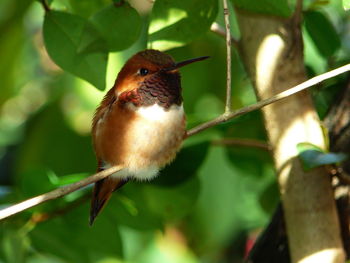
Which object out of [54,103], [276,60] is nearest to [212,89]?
[54,103]

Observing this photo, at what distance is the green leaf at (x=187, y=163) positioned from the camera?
212 cm

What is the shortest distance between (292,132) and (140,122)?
0.41m

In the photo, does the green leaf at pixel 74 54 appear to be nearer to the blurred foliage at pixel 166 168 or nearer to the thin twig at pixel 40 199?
the blurred foliage at pixel 166 168

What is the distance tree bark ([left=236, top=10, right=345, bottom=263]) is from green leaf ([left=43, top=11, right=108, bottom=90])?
15.9 inches

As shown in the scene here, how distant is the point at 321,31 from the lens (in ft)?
6.72

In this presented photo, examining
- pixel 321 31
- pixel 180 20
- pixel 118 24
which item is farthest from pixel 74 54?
pixel 321 31

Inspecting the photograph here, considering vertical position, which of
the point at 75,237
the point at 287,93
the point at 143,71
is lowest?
the point at 75,237

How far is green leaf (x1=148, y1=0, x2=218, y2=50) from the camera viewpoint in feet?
5.47

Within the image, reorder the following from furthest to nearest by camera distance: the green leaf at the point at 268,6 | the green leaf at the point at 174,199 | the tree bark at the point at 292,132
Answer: the green leaf at the point at 174,199, the tree bark at the point at 292,132, the green leaf at the point at 268,6

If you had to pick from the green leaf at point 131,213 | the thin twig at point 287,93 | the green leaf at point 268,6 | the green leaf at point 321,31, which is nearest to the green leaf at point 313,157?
the thin twig at point 287,93

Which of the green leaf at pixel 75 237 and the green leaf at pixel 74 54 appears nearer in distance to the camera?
the green leaf at pixel 74 54

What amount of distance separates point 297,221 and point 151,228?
0.50m

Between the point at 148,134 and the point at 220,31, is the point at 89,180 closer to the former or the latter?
the point at 148,134

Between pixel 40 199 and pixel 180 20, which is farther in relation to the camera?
pixel 180 20
